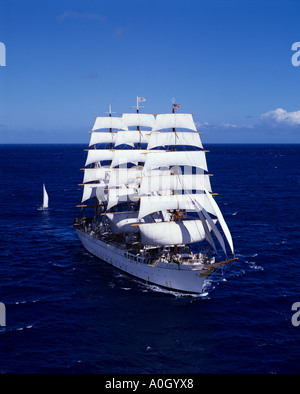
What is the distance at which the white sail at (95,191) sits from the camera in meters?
71.5

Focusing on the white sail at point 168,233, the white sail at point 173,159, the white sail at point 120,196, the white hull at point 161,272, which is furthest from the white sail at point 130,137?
the white sail at point 168,233

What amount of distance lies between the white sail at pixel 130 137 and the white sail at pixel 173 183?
1361 centimetres

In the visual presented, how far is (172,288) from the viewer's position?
4962 centimetres

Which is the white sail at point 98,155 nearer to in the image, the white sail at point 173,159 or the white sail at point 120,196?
the white sail at point 120,196

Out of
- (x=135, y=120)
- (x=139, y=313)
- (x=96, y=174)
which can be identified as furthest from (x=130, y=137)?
(x=139, y=313)

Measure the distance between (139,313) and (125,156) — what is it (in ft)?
97.1

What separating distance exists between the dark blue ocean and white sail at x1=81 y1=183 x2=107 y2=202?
29.7 feet

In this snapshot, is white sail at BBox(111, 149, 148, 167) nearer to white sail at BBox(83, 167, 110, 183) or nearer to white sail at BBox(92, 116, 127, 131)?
white sail at BBox(83, 167, 110, 183)

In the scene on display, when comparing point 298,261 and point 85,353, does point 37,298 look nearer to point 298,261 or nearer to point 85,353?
point 85,353

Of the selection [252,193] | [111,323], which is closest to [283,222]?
[252,193]

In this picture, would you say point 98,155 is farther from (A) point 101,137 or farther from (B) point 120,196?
(B) point 120,196

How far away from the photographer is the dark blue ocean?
Result: 34125mm

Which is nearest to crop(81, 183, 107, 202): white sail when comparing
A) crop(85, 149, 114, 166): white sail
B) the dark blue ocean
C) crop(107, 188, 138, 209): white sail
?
crop(85, 149, 114, 166): white sail

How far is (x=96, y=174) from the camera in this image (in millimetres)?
70875
